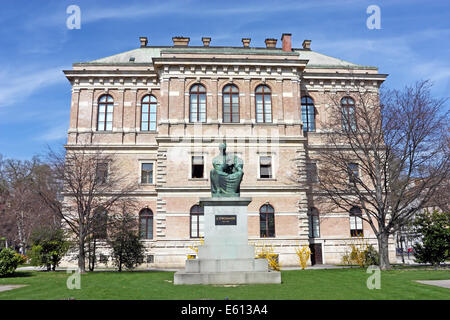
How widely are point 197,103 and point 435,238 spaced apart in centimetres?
2033

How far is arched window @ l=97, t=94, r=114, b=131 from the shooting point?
35.2 m

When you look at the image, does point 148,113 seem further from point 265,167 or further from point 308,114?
point 308,114

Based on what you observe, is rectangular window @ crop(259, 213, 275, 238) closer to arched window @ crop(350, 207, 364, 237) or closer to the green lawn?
arched window @ crop(350, 207, 364, 237)

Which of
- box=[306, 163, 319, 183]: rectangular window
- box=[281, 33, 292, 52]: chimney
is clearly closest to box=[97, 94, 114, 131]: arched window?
box=[281, 33, 292, 52]: chimney

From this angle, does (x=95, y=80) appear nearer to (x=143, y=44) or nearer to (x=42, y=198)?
(x=143, y=44)

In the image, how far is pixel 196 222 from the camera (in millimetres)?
31234

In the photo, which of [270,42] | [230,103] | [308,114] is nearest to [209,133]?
[230,103]

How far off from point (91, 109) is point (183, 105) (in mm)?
9007

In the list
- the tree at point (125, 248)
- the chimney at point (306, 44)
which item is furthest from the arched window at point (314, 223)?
the chimney at point (306, 44)

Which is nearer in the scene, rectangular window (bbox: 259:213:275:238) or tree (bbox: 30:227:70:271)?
tree (bbox: 30:227:70:271)

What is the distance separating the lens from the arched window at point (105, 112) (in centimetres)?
3522

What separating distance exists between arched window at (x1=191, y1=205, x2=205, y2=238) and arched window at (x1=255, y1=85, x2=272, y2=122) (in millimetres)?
9258

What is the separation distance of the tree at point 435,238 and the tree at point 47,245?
22.7 m

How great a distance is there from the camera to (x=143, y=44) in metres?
42.5
